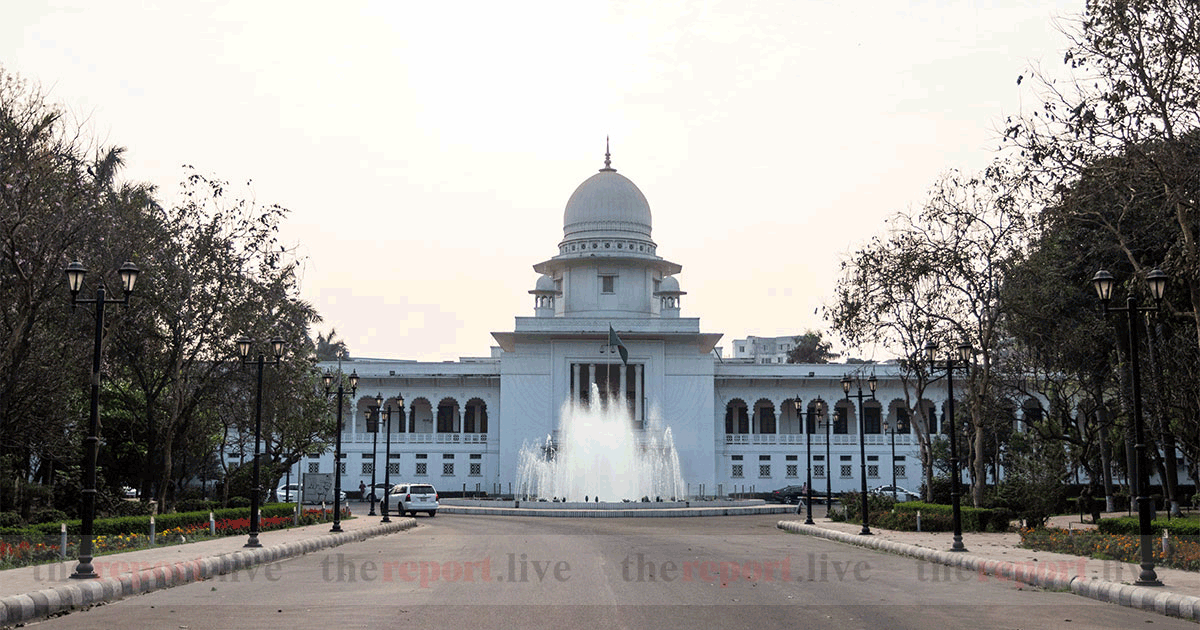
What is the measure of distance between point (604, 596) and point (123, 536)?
44.2 feet

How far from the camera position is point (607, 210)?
244 ft

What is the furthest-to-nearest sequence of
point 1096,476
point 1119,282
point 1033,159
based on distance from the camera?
1. point 1096,476
2. point 1119,282
3. point 1033,159

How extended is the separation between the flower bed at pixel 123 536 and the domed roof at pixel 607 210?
42017 millimetres

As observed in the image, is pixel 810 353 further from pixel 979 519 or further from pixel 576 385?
pixel 979 519

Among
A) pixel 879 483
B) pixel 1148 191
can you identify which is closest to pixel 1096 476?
pixel 879 483

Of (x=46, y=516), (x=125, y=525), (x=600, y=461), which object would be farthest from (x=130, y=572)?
(x=600, y=461)

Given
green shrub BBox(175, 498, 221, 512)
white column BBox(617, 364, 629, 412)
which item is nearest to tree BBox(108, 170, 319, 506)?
green shrub BBox(175, 498, 221, 512)

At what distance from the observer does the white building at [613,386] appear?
230 feet

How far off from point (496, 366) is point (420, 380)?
528cm

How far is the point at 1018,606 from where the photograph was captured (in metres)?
13.5

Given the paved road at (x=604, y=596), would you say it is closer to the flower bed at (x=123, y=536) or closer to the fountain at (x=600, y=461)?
the flower bed at (x=123, y=536)

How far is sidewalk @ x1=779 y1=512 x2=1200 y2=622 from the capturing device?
13945 millimetres

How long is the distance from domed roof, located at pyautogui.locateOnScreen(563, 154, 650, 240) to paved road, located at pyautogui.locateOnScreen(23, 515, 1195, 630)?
51778mm

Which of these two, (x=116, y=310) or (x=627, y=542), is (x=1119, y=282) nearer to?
(x=627, y=542)
